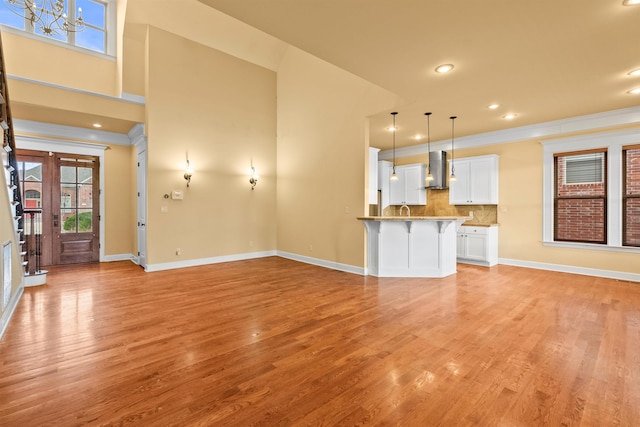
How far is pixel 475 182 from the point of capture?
22.0 ft

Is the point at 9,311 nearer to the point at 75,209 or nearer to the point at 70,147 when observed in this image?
the point at 75,209

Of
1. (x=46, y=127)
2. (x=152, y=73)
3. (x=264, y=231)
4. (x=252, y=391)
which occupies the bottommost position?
(x=252, y=391)

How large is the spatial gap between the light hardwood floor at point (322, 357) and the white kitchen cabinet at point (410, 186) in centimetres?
364

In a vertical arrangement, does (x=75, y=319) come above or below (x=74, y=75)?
below

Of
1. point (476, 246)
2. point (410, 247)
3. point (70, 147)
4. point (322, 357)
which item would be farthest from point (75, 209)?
point (476, 246)

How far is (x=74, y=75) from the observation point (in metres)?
5.82

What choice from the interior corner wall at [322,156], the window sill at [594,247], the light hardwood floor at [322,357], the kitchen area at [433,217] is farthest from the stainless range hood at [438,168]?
the light hardwood floor at [322,357]

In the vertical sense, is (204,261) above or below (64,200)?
below

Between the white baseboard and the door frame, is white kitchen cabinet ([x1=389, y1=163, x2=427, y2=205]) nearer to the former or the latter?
the white baseboard

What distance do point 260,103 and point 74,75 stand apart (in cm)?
366

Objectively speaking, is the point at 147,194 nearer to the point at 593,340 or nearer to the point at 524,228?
the point at 593,340

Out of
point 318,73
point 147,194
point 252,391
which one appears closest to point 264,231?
Result: point 147,194

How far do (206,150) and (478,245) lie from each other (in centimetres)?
620

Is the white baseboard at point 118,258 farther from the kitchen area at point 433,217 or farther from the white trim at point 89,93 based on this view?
the kitchen area at point 433,217
